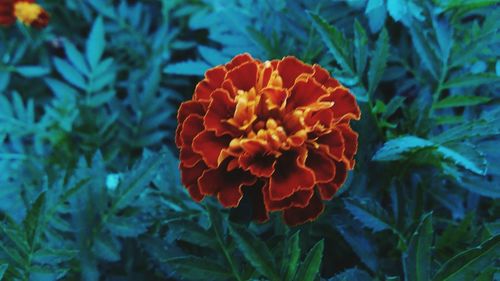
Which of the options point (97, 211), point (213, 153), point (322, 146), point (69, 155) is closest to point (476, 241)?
point (322, 146)

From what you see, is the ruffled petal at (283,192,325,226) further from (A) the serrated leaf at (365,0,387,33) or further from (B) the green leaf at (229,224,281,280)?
(A) the serrated leaf at (365,0,387,33)

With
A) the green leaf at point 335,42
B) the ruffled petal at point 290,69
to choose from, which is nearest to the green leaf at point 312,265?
the ruffled petal at point 290,69

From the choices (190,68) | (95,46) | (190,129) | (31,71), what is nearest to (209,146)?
(190,129)

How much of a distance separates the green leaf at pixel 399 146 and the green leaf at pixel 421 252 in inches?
5.9

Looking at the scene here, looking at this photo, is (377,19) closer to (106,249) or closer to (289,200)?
(289,200)

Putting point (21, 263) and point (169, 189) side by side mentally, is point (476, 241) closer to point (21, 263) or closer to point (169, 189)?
point (169, 189)

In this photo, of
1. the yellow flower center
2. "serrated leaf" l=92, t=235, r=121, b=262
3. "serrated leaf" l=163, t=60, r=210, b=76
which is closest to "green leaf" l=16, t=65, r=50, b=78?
the yellow flower center

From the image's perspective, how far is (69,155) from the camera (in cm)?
127

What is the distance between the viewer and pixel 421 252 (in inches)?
28.7

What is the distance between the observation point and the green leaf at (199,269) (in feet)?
2.65

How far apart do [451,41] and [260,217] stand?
0.45 meters

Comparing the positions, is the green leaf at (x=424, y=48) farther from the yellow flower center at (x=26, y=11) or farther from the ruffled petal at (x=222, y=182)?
the yellow flower center at (x=26, y=11)

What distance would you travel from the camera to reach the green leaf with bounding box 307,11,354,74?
92 cm

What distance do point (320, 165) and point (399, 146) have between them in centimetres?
17
